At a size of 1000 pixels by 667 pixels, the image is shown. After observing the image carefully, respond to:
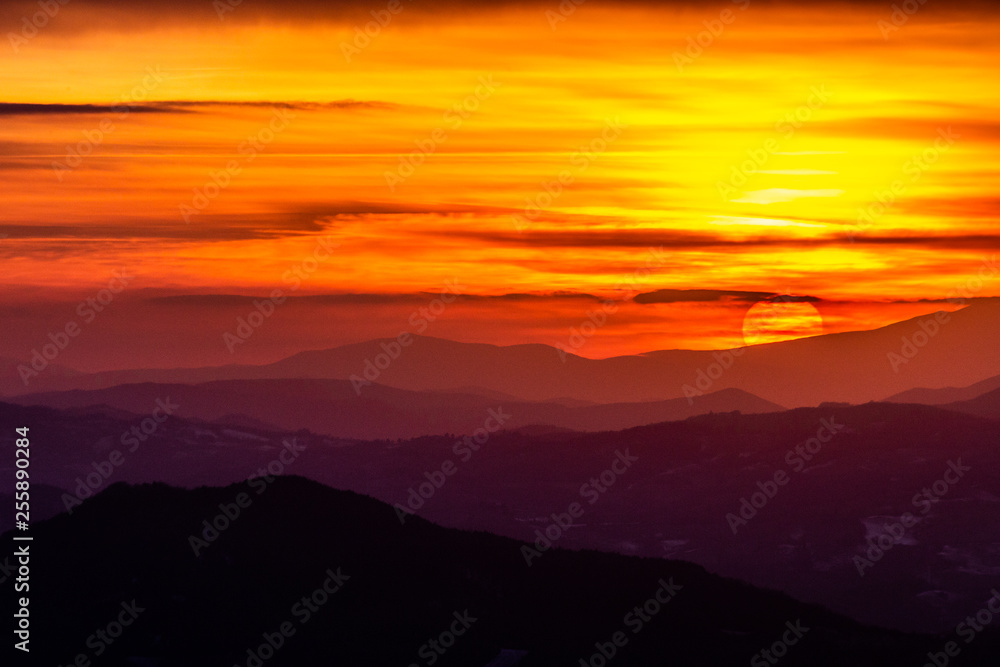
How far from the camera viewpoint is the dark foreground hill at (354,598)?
85.3 meters

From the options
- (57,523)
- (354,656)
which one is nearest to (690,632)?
(354,656)

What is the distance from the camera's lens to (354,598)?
95.1 metres

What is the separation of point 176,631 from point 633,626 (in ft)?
113

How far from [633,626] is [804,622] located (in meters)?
15.9

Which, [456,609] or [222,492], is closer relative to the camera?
[456,609]

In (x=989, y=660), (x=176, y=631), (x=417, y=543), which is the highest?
(x=176, y=631)

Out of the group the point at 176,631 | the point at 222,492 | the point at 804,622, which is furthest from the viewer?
the point at 222,492

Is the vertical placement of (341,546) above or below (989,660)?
above

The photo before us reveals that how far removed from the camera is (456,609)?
306 ft

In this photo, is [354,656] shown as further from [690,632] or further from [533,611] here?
[690,632]

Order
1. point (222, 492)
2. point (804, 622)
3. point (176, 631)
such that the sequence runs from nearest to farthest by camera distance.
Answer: point (176, 631), point (804, 622), point (222, 492)

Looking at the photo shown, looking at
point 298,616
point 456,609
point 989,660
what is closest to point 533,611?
point 456,609

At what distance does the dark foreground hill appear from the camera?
85312 millimetres

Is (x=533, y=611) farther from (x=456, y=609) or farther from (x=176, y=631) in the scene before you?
(x=176, y=631)
